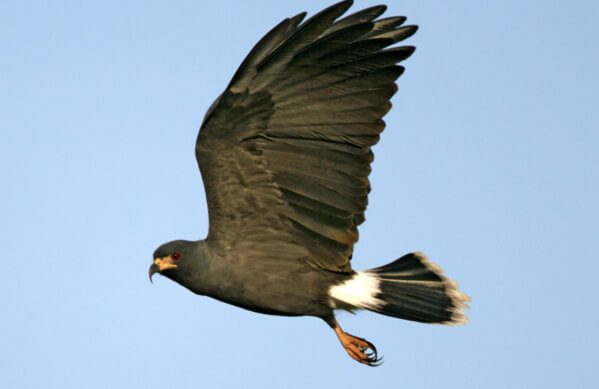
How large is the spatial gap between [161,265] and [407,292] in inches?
87.0

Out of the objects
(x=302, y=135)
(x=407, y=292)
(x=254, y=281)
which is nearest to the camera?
(x=302, y=135)

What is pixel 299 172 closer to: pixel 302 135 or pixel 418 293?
pixel 302 135

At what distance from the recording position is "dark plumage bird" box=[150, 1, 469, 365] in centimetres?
666

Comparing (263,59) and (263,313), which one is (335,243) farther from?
(263,59)

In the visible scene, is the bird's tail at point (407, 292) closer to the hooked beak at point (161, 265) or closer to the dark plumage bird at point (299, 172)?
the dark plumage bird at point (299, 172)

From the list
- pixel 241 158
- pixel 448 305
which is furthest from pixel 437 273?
pixel 241 158

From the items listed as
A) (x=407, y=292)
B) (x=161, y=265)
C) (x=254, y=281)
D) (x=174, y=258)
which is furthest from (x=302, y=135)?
(x=407, y=292)

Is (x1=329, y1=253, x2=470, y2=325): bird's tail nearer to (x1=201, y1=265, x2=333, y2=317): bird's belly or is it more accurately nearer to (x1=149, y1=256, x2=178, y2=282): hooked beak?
(x1=201, y1=265, x2=333, y2=317): bird's belly

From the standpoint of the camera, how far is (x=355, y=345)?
7684mm

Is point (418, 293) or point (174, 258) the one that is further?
point (418, 293)

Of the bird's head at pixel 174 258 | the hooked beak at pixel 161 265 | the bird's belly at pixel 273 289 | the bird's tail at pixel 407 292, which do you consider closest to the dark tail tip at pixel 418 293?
the bird's tail at pixel 407 292

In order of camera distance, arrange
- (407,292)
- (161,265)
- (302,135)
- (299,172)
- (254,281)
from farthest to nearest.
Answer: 1. (407,292)
2. (161,265)
3. (254,281)
4. (299,172)
5. (302,135)

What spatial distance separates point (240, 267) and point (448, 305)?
1.96 m

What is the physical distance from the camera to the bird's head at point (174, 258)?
7355 millimetres
